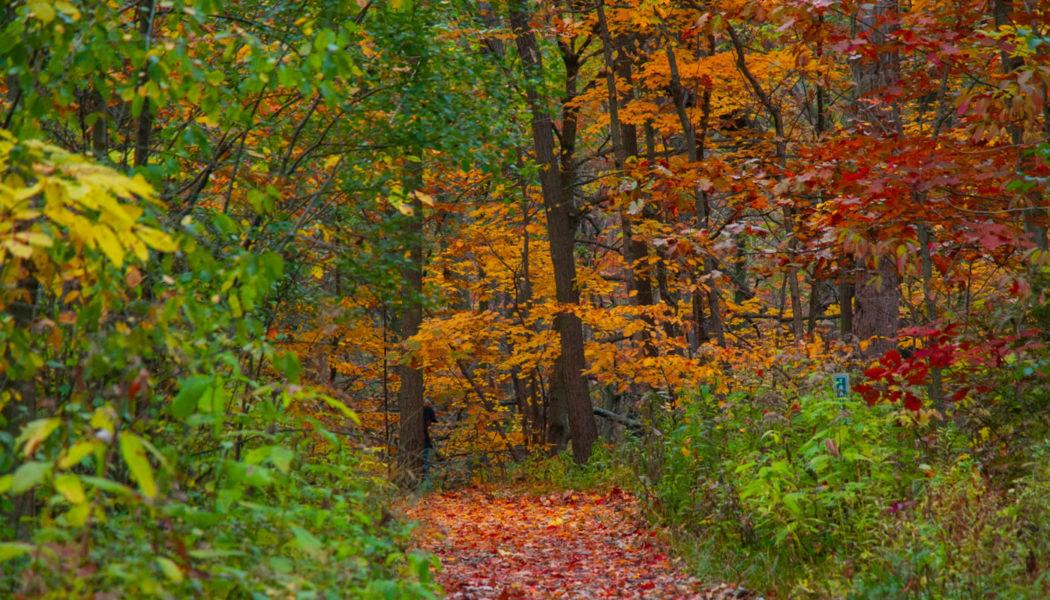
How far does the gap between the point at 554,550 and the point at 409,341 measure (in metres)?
5.52

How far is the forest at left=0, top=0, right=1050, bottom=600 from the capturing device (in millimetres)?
3188

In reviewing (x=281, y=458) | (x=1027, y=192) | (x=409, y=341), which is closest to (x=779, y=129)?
(x=1027, y=192)

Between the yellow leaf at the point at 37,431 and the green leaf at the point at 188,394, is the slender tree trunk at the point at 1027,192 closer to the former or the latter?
the green leaf at the point at 188,394

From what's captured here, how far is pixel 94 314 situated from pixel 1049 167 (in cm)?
563

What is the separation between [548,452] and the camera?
52.2 ft

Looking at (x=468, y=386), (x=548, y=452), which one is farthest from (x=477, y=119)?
(x=468, y=386)

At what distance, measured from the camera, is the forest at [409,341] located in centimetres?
319

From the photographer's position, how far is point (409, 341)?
13.3 m

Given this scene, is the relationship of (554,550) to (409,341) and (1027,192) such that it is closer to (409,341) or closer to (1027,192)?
(1027,192)

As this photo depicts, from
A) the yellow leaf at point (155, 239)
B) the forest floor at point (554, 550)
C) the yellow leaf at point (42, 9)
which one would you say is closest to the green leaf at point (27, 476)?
the yellow leaf at point (155, 239)

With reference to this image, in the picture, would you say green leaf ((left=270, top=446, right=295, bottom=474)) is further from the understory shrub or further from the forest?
the understory shrub

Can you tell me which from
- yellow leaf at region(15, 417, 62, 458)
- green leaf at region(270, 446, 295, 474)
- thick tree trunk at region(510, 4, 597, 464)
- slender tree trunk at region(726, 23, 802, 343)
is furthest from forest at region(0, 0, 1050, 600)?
thick tree trunk at region(510, 4, 597, 464)

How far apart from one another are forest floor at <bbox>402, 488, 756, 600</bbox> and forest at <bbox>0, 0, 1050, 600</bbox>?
0.06 metres

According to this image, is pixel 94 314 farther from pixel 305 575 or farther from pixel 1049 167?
pixel 1049 167
